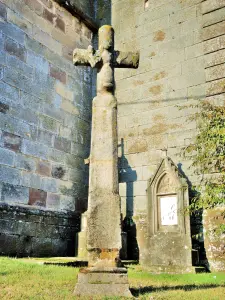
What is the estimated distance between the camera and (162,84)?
7.97 meters

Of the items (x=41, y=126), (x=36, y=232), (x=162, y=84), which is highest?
(x=162, y=84)

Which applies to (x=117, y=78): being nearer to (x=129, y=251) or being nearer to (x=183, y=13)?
(x=183, y=13)

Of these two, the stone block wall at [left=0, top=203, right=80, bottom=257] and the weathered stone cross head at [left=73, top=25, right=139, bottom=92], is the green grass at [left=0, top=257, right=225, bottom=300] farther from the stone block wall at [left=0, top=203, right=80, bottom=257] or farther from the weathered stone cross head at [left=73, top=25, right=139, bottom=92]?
the weathered stone cross head at [left=73, top=25, right=139, bottom=92]

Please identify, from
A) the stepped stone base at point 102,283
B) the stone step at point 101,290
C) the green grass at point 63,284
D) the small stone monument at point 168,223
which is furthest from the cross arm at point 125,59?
the small stone monument at point 168,223

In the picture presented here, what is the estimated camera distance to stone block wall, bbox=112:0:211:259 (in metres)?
7.48

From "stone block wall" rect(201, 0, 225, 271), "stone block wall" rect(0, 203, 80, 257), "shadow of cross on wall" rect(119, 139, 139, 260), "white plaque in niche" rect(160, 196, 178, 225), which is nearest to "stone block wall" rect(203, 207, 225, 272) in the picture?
"stone block wall" rect(201, 0, 225, 271)

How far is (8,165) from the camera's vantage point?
21.4 feet

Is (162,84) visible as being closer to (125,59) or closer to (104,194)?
(125,59)

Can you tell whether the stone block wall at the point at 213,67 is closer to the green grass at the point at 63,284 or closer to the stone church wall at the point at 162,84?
the stone church wall at the point at 162,84

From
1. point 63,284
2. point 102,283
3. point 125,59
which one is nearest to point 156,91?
point 125,59

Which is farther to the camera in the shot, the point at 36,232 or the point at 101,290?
the point at 36,232

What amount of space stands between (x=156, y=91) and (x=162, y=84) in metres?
0.21

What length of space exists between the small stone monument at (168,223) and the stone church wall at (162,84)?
0.53m

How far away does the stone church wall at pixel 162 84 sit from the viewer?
24.2 ft
